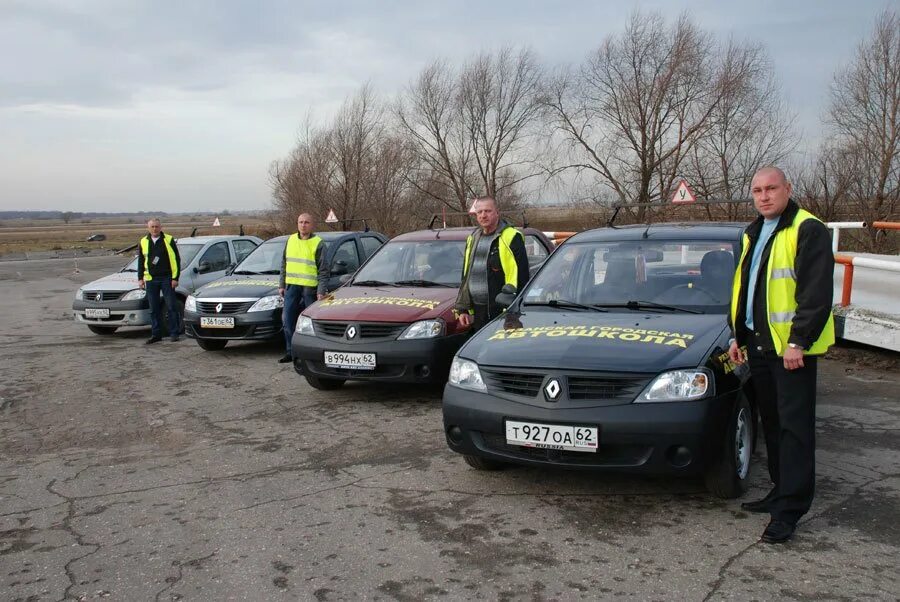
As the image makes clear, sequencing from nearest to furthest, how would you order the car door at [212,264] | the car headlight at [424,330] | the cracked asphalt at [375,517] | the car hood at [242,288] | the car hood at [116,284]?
the cracked asphalt at [375,517], the car headlight at [424,330], the car hood at [242,288], the car hood at [116,284], the car door at [212,264]

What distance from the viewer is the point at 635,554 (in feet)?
12.2

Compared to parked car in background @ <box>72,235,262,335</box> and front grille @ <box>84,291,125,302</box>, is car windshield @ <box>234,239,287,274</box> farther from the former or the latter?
front grille @ <box>84,291,125,302</box>

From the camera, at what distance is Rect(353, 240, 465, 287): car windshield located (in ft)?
26.6

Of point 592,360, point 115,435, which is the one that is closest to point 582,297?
point 592,360

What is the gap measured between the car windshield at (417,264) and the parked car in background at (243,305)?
46.2 inches

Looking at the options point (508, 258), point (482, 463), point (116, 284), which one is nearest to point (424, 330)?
point (508, 258)

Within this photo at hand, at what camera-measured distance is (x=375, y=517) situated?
4.27 metres

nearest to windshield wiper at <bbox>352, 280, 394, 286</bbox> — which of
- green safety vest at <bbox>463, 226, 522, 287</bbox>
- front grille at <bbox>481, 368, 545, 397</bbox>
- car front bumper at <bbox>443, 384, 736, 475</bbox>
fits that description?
green safety vest at <bbox>463, 226, 522, 287</bbox>

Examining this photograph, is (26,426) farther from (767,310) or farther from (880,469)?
(880,469)

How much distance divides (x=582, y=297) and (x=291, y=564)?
8.87ft

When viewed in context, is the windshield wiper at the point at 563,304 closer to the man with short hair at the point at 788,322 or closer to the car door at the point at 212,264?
the man with short hair at the point at 788,322

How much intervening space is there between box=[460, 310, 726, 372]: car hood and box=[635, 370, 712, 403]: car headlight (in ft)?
0.17

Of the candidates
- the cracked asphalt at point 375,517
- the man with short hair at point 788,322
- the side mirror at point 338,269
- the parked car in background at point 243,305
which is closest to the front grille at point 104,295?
the parked car in background at point 243,305

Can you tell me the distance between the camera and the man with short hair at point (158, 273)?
11.3m
